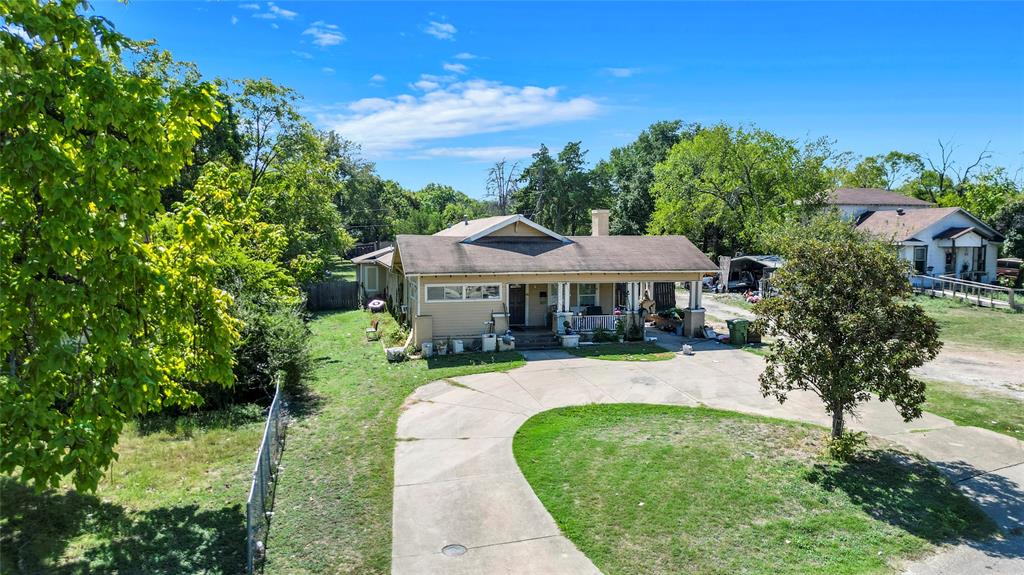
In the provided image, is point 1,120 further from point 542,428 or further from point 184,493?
point 542,428

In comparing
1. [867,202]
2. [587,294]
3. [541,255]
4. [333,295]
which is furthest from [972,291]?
[333,295]

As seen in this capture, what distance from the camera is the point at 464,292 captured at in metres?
20.7

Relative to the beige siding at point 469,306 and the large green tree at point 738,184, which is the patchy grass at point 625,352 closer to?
the beige siding at point 469,306

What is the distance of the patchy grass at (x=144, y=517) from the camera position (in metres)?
7.04

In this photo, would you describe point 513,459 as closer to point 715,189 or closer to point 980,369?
point 980,369

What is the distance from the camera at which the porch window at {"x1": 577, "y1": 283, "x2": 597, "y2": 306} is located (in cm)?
2392

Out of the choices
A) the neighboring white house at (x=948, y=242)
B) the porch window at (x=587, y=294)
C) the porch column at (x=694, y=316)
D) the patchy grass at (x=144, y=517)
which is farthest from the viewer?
the neighboring white house at (x=948, y=242)

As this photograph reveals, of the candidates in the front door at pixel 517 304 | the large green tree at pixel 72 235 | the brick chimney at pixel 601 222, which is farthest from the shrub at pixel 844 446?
the brick chimney at pixel 601 222

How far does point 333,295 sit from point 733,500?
1092 inches

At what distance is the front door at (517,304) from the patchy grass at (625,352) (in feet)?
10.9

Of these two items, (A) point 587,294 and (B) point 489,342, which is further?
(A) point 587,294

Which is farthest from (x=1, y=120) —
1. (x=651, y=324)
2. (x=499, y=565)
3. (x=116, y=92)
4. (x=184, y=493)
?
(x=651, y=324)

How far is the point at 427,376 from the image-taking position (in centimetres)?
1673

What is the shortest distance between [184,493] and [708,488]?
8.55 m
